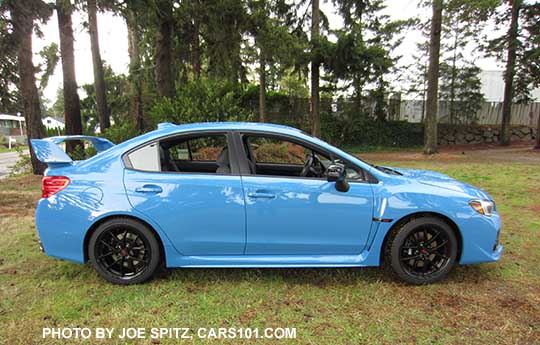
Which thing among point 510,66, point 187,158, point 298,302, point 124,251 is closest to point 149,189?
point 124,251

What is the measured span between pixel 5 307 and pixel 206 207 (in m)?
1.84

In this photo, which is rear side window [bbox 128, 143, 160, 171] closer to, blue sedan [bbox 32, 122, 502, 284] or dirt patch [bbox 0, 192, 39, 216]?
blue sedan [bbox 32, 122, 502, 284]

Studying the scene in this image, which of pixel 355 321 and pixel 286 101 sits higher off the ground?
pixel 286 101

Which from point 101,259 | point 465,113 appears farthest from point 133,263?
point 465,113

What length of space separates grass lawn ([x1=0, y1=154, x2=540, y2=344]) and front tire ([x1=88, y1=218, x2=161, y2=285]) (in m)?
0.13

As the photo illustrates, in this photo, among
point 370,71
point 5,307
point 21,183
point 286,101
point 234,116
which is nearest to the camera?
point 5,307

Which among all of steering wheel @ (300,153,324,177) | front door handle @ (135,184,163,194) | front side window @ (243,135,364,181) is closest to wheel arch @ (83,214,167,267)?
front door handle @ (135,184,163,194)

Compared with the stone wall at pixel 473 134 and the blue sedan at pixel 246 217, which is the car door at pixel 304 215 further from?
the stone wall at pixel 473 134

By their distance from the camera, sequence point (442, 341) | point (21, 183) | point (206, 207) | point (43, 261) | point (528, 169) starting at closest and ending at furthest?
point (442, 341) → point (206, 207) → point (43, 261) → point (21, 183) → point (528, 169)

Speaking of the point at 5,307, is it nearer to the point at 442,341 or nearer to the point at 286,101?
the point at 442,341

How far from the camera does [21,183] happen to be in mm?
8305

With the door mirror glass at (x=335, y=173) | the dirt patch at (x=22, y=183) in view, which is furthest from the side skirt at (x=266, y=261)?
the dirt patch at (x=22, y=183)

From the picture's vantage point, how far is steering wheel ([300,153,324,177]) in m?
3.28

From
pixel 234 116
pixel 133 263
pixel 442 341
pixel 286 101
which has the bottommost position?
pixel 442 341
